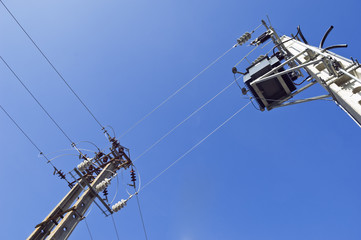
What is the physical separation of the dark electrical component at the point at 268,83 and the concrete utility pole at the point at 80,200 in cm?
751

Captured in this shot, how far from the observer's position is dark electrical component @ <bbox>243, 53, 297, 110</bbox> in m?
8.52

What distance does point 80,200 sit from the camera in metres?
10.1

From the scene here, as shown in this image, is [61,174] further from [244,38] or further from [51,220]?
[244,38]

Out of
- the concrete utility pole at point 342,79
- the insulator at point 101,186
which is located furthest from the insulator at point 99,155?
the concrete utility pole at point 342,79

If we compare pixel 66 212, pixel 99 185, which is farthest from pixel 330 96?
pixel 66 212

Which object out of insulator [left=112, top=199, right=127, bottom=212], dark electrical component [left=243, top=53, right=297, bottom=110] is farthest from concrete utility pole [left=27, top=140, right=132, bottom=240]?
dark electrical component [left=243, top=53, right=297, bottom=110]

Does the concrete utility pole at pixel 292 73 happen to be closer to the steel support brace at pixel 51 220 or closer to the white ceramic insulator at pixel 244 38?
the white ceramic insulator at pixel 244 38

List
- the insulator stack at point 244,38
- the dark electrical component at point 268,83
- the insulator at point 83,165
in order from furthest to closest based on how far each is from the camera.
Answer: the insulator at point 83,165, the insulator stack at point 244,38, the dark electrical component at point 268,83

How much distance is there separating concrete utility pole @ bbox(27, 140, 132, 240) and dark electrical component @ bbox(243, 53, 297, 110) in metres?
7.51

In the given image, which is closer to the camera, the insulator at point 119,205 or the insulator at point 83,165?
the insulator at point 119,205

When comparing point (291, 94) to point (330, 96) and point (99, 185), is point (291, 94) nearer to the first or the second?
point (330, 96)

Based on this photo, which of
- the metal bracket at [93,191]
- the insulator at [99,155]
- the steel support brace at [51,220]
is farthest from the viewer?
the insulator at [99,155]

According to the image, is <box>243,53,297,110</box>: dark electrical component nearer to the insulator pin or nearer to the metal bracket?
the insulator pin

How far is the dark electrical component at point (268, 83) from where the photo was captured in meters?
8.52
